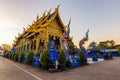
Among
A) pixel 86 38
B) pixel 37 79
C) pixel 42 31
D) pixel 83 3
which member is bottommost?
pixel 37 79

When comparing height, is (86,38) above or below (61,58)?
above

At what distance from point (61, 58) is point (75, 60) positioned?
2740mm

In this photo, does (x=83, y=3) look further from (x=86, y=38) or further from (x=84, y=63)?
(x=84, y=63)

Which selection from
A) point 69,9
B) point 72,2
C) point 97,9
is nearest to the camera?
point 72,2

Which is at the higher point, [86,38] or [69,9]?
[69,9]

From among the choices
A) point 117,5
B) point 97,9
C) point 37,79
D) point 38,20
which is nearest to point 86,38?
point 97,9

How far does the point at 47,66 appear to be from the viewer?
40.9 feet

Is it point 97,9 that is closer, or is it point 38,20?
point 97,9

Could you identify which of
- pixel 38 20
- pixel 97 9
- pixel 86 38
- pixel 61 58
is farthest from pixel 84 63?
pixel 38 20

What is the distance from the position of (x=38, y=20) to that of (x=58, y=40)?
5.62m

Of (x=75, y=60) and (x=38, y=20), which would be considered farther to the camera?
(x=38, y=20)

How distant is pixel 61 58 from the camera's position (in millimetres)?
12289

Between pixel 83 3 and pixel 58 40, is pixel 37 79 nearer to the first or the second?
pixel 83 3

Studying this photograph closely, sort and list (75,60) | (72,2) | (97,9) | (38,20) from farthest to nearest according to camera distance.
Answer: (38,20)
(97,9)
(72,2)
(75,60)
